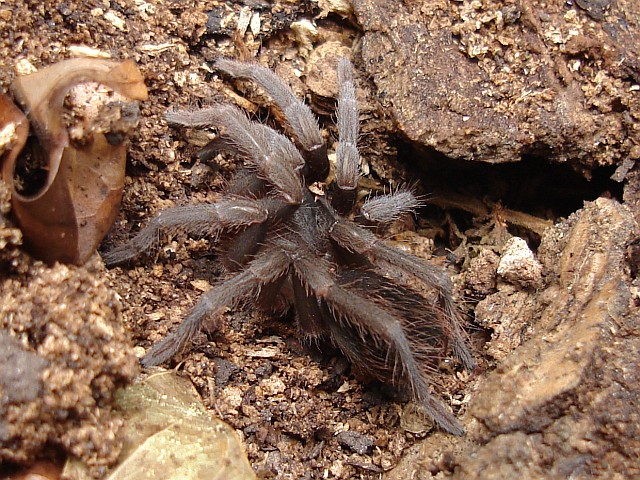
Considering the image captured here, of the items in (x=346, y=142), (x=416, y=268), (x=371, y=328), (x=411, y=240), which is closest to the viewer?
(x=371, y=328)

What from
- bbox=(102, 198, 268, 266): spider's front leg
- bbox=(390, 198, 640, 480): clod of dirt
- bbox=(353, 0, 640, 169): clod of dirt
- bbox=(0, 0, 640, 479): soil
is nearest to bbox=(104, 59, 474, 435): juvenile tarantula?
bbox=(102, 198, 268, 266): spider's front leg

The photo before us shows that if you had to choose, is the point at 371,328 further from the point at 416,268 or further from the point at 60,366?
the point at 60,366

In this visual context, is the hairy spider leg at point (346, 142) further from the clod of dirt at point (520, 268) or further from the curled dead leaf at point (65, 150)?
the curled dead leaf at point (65, 150)

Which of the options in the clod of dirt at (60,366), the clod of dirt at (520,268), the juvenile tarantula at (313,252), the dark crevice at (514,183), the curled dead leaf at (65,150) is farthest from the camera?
the dark crevice at (514,183)

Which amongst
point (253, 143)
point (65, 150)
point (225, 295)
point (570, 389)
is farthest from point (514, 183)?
point (65, 150)

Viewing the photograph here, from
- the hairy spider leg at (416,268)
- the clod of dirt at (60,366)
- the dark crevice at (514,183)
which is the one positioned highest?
the dark crevice at (514,183)

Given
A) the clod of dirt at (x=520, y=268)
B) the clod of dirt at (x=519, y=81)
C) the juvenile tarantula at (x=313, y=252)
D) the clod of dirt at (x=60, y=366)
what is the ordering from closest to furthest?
the clod of dirt at (x=60, y=366) < the juvenile tarantula at (x=313, y=252) < the clod of dirt at (x=520, y=268) < the clod of dirt at (x=519, y=81)

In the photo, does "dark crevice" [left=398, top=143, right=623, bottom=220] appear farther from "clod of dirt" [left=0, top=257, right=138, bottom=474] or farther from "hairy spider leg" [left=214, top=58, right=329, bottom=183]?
"clod of dirt" [left=0, top=257, right=138, bottom=474]

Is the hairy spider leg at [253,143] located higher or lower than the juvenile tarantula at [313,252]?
higher

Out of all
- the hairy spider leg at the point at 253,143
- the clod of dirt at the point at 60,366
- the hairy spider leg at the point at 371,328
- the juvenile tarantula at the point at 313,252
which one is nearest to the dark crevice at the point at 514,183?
the juvenile tarantula at the point at 313,252
